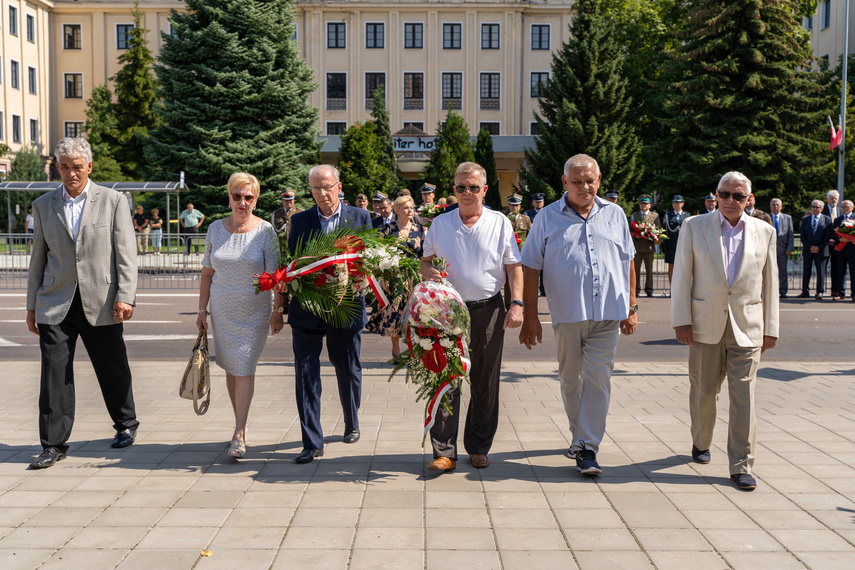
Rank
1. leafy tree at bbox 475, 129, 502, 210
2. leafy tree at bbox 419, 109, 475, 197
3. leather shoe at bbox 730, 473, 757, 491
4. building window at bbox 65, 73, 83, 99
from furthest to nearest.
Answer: building window at bbox 65, 73, 83, 99 < leafy tree at bbox 475, 129, 502, 210 < leafy tree at bbox 419, 109, 475, 197 < leather shoe at bbox 730, 473, 757, 491

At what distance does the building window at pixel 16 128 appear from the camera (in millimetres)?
58094

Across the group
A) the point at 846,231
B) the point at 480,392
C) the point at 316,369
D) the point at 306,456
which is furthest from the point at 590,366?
the point at 846,231

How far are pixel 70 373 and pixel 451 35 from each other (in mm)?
57440

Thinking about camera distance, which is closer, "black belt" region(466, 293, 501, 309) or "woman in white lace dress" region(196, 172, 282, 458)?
"black belt" region(466, 293, 501, 309)

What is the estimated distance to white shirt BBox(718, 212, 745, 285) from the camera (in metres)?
5.72

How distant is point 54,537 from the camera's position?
446 centimetres

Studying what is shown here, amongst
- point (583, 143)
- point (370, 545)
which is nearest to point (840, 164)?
point (583, 143)

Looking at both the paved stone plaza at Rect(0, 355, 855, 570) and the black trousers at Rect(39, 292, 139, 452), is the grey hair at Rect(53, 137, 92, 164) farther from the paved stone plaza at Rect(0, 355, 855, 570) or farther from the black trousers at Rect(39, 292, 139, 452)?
the paved stone plaza at Rect(0, 355, 855, 570)

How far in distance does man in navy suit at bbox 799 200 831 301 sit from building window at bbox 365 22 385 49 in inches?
1804

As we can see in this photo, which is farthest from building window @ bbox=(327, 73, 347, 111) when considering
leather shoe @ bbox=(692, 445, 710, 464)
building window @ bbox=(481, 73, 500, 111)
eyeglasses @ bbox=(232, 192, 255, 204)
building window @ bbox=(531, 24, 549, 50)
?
leather shoe @ bbox=(692, 445, 710, 464)

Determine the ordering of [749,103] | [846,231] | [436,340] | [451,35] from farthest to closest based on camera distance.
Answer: [451,35] → [749,103] → [846,231] → [436,340]

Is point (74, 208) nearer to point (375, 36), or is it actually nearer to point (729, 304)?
point (729, 304)

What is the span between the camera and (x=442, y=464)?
224 inches

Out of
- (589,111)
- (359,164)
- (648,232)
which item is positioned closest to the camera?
(648,232)
